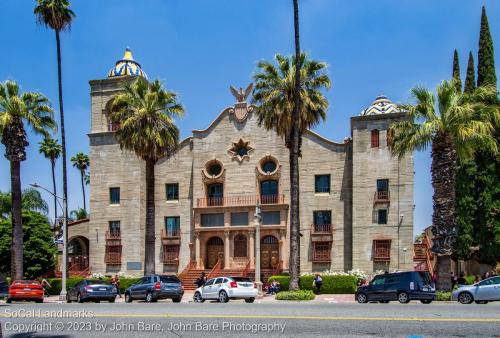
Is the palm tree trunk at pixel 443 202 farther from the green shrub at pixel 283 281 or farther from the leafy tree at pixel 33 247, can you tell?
the leafy tree at pixel 33 247

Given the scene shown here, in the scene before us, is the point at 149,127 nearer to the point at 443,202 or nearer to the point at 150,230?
the point at 150,230

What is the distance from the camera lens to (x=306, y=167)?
4575cm

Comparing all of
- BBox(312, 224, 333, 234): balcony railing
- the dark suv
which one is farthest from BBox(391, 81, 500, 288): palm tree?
BBox(312, 224, 333, 234): balcony railing

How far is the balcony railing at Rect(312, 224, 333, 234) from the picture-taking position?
4434 cm

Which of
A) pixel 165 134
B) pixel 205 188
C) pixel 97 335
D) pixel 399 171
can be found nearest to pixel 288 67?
pixel 165 134

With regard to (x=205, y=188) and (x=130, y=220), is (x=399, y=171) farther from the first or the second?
(x=130, y=220)

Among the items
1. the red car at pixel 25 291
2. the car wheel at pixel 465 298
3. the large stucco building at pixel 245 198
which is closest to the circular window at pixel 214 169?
the large stucco building at pixel 245 198

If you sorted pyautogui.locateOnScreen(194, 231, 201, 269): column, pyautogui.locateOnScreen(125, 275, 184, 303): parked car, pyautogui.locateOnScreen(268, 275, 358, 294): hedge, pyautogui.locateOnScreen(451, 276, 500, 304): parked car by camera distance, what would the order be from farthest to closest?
pyautogui.locateOnScreen(194, 231, 201, 269): column → pyautogui.locateOnScreen(268, 275, 358, 294): hedge → pyautogui.locateOnScreen(125, 275, 184, 303): parked car → pyautogui.locateOnScreen(451, 276, 500, 304): parked car

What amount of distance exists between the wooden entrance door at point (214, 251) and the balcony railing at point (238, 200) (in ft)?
8.86

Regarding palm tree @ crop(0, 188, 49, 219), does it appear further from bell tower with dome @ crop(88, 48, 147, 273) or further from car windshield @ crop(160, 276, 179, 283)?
car windshield @ crop(160, 276, 179, 283)

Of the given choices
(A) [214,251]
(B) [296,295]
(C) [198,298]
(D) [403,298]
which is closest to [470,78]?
(A) [214,251]

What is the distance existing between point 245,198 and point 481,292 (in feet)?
79.0

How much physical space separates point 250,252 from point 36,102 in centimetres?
1802

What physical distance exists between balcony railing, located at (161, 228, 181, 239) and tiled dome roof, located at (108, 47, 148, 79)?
12942 millimetres
